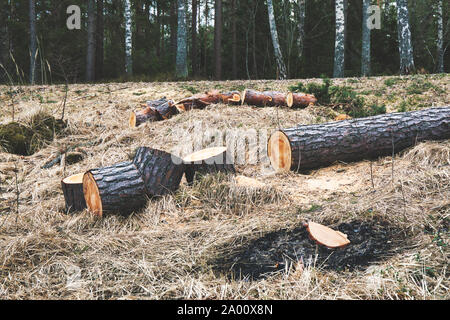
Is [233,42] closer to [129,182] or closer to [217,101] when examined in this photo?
[217,101]

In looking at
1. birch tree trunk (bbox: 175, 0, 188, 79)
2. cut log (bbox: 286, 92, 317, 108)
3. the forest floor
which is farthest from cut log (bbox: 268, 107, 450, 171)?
birch tree trunk (bbox: 175, 0, 188, 79)

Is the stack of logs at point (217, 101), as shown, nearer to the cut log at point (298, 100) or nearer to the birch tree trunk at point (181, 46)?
the cut log at point (298, 100)

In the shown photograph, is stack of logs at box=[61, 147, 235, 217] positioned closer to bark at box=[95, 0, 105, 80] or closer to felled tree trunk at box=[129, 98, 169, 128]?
felled tree trunk at box=[129, 98, 169, 128]

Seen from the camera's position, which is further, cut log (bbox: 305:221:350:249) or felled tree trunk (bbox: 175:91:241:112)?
felled tree trunk (bbox: 175:91:241:112)

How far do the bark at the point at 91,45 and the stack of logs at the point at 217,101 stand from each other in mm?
9248

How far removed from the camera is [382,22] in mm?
16359

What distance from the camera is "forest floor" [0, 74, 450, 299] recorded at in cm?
209

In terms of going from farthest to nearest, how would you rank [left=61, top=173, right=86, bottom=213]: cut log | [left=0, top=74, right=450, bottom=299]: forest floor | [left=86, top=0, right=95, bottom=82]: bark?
1. [left=86, top=0, right=95, bottom=82]: bark
2. [left=61, top=173, right=86, bottom=213]: cut log
3. [left=0, top=74, right=450, bottom=299]: forest floor

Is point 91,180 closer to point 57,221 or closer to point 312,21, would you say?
point 57,221

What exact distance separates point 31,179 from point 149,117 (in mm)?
2397

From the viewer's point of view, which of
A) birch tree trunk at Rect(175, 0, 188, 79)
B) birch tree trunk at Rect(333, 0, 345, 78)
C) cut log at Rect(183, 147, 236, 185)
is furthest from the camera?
birch tree trunk at Rect(175, 0, 188, 79)

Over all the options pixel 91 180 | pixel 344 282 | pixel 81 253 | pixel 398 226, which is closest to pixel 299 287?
pixel 344 282

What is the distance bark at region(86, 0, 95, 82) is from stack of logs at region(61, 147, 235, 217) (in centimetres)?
1232

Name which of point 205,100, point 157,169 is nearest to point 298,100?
point 205,100
